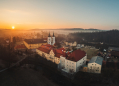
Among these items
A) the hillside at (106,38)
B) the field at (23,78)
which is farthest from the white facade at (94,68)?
the hillside at (106,38)

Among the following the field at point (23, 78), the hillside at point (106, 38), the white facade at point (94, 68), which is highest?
the hillside at point (106, 38)

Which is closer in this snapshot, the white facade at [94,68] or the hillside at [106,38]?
the white facade at [94,68]

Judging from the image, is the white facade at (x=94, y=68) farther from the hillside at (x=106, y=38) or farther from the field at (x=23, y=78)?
the hillside at (x=106, y=38)

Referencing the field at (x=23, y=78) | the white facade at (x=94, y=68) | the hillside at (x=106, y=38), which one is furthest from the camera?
the hillside at (x=106, y=38)

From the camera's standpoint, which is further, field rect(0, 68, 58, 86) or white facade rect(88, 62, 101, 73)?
white facade rect(88, 62, 101, 73)

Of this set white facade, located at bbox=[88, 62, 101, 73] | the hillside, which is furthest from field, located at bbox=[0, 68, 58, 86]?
the hillside

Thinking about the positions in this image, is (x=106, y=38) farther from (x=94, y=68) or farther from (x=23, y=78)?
(x=23, y=78)

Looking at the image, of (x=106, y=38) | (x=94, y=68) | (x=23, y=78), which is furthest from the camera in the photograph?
(x=106, y=38)

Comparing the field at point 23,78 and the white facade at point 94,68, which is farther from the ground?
the white facade at point 94,68

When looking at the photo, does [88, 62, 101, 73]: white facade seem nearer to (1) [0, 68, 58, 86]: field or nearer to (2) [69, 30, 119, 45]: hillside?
(1) [0, 68, 58, 86]: field

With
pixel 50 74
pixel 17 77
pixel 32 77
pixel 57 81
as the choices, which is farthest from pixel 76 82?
pixel 17 77

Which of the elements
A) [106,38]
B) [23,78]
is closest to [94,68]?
[23,78]
